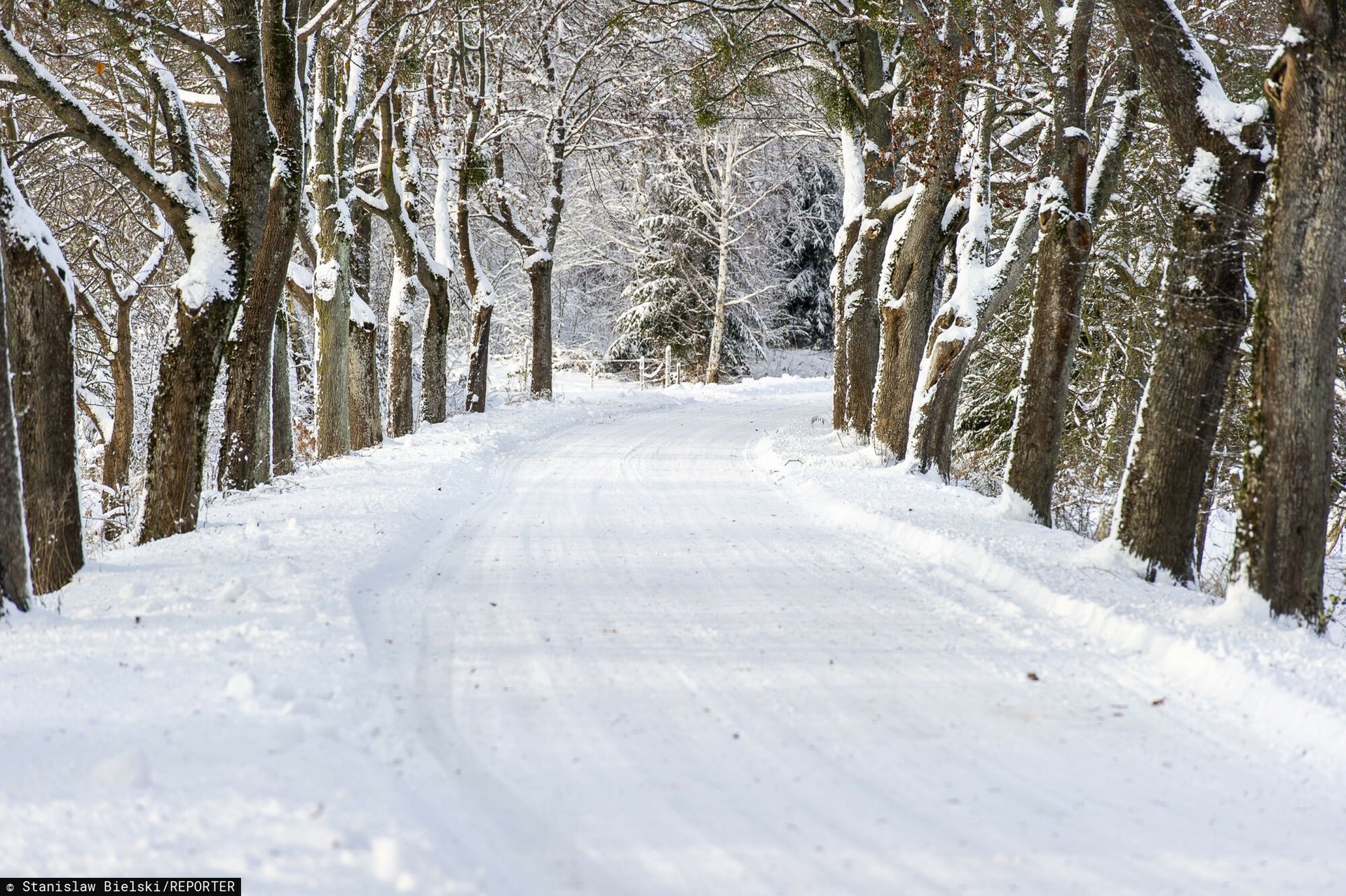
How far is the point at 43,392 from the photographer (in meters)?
7.08

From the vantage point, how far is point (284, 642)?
5.25 metres

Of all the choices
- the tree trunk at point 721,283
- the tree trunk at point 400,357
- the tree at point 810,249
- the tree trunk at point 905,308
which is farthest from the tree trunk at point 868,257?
the tree at point 810,249

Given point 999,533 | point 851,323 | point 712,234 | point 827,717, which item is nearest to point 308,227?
point 851,323

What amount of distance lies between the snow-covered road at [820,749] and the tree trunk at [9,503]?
7.87 feet

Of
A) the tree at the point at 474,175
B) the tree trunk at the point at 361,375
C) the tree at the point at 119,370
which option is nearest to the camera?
the tree at the point at 119,370

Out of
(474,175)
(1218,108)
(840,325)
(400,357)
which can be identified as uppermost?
(474,175)

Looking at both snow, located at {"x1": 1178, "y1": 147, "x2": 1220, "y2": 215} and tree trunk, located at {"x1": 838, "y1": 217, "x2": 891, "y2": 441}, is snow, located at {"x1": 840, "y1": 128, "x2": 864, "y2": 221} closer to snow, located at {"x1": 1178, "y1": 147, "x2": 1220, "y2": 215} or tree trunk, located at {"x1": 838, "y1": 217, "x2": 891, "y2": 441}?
tree trunk, located at {"x1": 838, "y1": 217, "x2": 891, "y2": 441}

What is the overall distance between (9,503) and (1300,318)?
7.76 metres

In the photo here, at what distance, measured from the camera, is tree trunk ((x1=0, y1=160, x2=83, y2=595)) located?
6.94 m

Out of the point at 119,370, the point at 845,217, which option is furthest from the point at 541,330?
the point at 119,370

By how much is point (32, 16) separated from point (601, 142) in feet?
48.7

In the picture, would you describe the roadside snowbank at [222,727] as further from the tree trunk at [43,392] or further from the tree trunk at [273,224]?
the tree trunk at [273,224]

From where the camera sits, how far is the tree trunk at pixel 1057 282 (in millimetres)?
9922

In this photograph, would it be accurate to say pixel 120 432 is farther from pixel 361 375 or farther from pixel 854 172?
pixel 854 172
